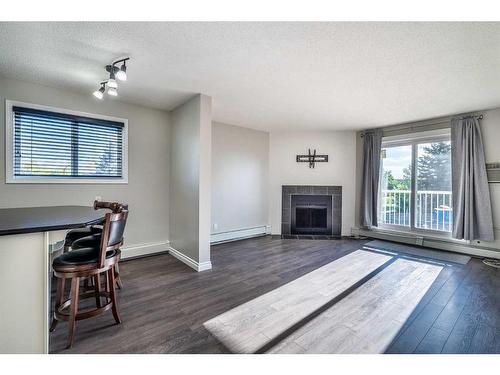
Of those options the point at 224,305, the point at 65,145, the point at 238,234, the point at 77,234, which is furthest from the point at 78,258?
the point at 238,234

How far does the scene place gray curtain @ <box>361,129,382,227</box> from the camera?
186 inches

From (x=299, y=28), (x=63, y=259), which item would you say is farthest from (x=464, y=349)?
(x=63, y=259)

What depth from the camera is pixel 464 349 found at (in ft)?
5.15

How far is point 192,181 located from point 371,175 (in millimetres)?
3798

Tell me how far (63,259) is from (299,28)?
8.25 feet

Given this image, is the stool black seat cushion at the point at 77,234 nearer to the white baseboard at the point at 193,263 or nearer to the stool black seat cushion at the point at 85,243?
the stool black seat cushion at the point at 85,243

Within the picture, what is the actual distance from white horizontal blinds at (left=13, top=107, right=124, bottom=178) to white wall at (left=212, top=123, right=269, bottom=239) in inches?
68.4

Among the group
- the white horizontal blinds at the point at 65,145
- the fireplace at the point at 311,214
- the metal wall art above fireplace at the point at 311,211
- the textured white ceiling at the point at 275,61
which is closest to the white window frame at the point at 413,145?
the textured white ceiling at the point at 275,61

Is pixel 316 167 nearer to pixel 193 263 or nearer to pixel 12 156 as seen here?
pixel 193 263

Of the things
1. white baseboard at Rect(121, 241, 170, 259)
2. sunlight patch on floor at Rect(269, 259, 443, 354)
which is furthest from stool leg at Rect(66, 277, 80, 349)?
white baseboard at Rect(121, 241, 170, 259)

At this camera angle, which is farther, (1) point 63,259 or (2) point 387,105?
(2) point 387,105

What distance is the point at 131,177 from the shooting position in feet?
11.5

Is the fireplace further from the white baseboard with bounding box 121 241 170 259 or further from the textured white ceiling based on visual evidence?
the white baseboard with bounding box 121 241 170 259

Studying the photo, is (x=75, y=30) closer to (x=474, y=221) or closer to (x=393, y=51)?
(x=393, y=51)
